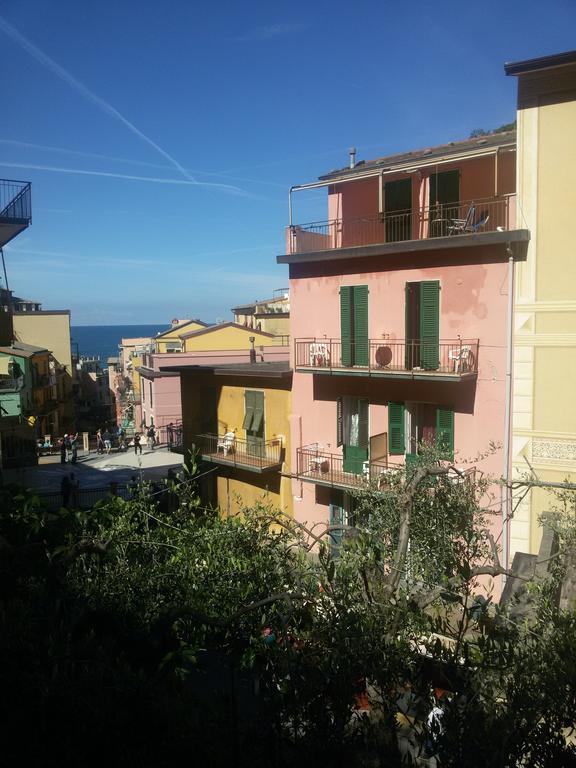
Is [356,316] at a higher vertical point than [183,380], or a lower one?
higher

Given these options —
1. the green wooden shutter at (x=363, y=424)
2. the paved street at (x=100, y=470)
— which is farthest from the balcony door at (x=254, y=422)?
the paved street at (x=100, y=470)

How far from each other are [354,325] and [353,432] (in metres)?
3.17

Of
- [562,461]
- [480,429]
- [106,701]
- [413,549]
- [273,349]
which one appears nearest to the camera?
[106,701]

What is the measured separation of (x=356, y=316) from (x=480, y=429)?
4750 mm

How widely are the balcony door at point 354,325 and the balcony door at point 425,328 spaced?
1.38 m

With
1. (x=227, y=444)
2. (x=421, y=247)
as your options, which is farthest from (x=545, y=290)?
(x=227, y=444)

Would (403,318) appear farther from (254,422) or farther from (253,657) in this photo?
(253,657)

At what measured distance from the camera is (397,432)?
17.0 m

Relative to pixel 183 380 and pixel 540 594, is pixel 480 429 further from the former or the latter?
pixel 183 380

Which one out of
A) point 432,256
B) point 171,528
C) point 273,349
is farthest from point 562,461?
point 273,349

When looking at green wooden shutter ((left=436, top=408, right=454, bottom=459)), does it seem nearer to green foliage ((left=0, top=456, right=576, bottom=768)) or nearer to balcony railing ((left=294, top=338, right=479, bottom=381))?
balcony railing ((left=294, top=338, right=479, bottom=381))

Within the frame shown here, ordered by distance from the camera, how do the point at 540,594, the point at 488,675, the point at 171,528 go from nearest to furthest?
the point at 488,675 < the point at 540,594 < the point at 171,528

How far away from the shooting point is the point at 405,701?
5.12 metres

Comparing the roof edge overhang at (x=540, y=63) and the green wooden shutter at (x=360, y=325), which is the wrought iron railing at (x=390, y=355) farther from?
the roof edge overhang at (x=540, y=63)
